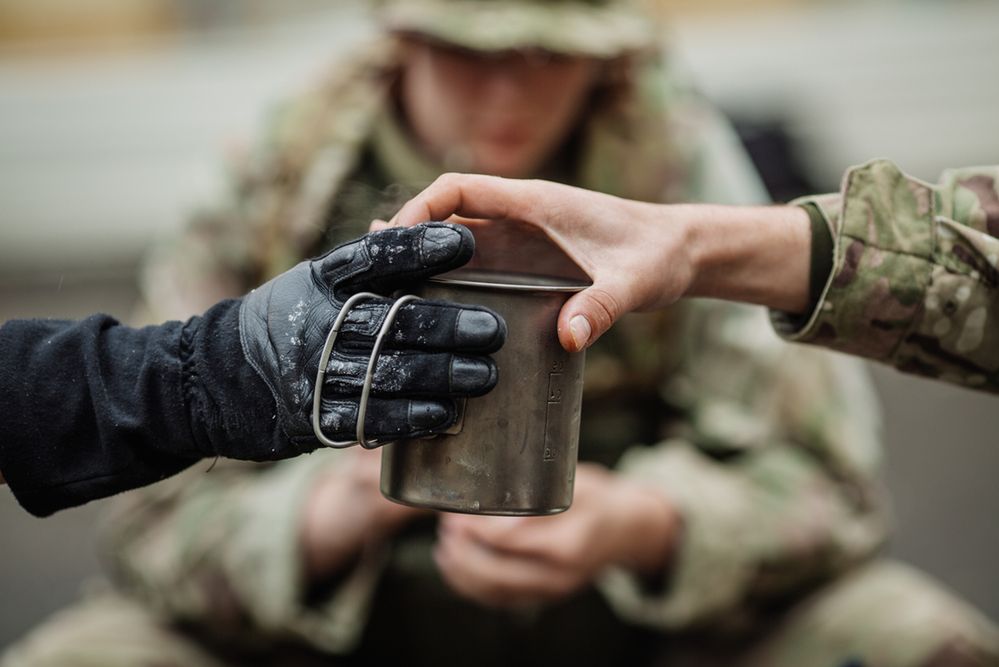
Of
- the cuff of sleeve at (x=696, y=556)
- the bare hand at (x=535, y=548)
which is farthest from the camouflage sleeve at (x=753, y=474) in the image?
the bare hand at (x=535, y=548)

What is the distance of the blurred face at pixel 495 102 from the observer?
266cm

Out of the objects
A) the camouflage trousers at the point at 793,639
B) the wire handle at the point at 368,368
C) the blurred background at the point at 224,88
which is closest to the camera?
the wire handle at the point at 368,368

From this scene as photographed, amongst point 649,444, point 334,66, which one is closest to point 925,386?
point 649,444

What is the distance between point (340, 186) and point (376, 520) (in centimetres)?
77

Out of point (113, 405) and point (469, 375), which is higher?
point (469, 375)

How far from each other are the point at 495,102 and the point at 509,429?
1224 mm

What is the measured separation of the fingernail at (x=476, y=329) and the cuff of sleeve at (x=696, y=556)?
1.25 metres

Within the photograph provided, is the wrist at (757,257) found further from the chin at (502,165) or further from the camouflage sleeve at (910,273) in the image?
the chin at (502,165)

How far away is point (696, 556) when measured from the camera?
262cm

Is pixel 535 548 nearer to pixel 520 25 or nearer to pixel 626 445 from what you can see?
pixel 626 445

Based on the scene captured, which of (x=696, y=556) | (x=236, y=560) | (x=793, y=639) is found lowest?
(x=793, y=639)

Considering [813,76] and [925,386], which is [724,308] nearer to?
[925,386]

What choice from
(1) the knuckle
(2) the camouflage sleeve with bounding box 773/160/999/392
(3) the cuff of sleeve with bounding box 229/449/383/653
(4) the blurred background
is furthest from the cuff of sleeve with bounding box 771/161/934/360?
(4) the blurred background

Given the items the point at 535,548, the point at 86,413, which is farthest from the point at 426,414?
the point at 535,548
